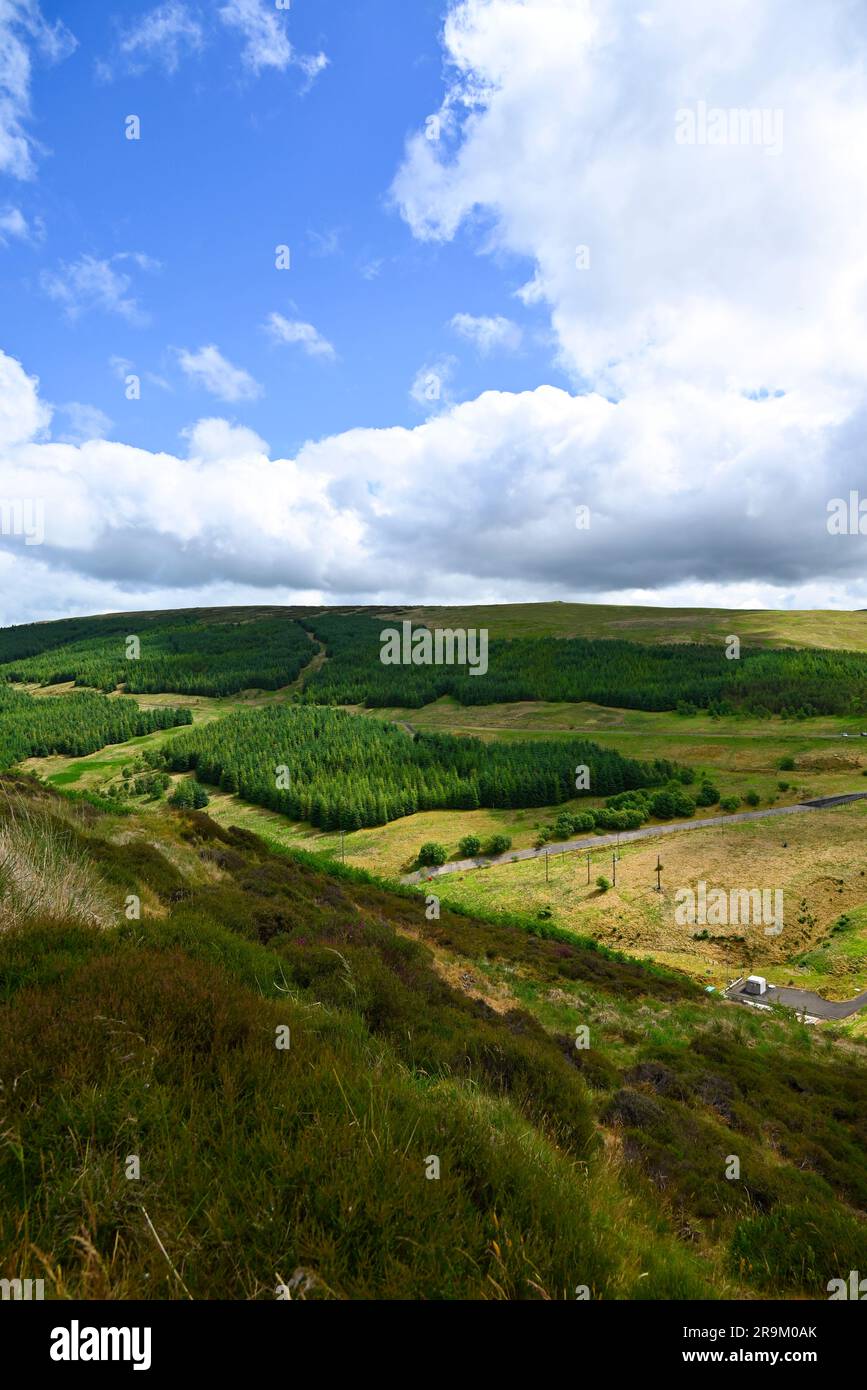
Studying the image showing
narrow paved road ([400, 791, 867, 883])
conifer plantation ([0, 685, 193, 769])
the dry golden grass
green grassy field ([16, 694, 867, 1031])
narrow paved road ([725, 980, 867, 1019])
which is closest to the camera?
the dry golden grass

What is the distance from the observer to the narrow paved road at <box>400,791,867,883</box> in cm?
7288

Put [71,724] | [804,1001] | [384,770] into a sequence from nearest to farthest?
[804,1001], [384,770], [71,724]

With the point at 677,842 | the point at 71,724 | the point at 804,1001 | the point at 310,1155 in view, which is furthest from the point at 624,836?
the point at 71,724

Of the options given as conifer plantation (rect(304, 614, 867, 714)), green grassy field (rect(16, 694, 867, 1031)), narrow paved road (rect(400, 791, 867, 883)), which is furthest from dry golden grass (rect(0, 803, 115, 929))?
conifer plantation (rect(304, 614, 867, 714))

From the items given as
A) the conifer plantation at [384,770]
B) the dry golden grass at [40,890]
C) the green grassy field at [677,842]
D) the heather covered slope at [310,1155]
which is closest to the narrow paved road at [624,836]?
the green grassy field at [677,842]

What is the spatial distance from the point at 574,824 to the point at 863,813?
120 feet

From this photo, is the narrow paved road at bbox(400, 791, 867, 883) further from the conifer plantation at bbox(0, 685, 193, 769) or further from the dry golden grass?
the conifer plantation at bbox(0, 685, 193, 769)

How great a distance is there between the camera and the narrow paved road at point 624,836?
239 feet

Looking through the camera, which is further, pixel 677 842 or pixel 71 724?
pixel 71 724

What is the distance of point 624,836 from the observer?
81.9 meters

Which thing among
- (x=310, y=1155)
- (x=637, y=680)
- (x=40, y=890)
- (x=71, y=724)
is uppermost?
(x=637, y=680)

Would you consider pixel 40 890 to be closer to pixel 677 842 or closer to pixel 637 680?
pixel 677 842
